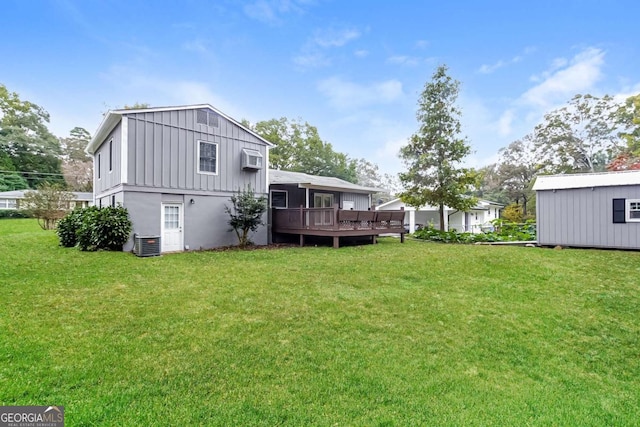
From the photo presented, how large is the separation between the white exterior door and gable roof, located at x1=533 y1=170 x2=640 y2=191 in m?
14.4

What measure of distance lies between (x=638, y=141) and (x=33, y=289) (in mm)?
33458

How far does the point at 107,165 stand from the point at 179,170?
3518 mm

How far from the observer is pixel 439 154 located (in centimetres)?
1731

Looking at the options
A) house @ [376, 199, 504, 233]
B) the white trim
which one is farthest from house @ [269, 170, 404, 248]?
house @ [376, 199, 504, 233]

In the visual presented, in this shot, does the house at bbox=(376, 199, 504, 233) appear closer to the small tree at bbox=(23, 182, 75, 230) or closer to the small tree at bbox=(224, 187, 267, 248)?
the small tree at bbox=(224, 187, 267, 248)

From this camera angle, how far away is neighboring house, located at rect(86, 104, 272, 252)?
1046 centimetres

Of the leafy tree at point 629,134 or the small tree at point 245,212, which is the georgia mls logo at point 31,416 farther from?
the leafy tree at point 629,134

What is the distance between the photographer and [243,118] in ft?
118

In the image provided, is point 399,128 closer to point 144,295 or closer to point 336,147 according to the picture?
point 336,147

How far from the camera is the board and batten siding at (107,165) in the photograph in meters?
10.9

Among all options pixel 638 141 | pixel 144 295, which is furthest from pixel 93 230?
pixel 638 141

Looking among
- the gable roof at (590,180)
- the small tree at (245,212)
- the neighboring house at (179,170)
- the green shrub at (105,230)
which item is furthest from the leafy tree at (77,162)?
the gable roof at (590,180)

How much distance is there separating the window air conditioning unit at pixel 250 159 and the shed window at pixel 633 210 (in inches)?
553

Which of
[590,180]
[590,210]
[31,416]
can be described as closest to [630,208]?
[590,210]
